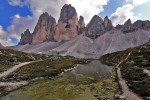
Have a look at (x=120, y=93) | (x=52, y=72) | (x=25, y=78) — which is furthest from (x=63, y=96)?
(x=52, y=72)

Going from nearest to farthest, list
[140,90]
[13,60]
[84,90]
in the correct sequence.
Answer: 1. [140,90]
2. [84,90]
3. [13,60]

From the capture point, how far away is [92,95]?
1871 inches

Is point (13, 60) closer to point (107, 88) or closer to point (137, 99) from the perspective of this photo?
point (107, 88)

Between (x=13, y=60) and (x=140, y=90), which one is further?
(x=13, y=60)

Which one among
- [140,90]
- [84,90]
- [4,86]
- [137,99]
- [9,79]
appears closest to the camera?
[137,99]

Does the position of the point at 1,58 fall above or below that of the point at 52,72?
above

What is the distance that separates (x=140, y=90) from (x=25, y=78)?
39.6m

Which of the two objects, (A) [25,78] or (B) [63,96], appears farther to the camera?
(A) [25,78]

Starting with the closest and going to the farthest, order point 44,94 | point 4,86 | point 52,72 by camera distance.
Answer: point 44,94 → point 4,86 → point 52,72

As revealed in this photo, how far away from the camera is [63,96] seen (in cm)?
4762

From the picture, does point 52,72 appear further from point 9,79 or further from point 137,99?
point 137,99

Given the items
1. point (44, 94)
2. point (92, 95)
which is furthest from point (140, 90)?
point (44, 94)

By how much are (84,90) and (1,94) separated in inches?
707

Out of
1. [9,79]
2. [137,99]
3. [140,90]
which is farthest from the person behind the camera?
[9,79]
